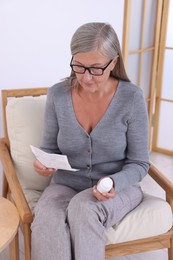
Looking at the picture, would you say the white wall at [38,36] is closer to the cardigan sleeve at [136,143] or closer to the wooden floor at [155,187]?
the cardigan sleeve at [136,143]

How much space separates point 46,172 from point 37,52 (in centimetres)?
78

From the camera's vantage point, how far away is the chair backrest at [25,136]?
1645mm

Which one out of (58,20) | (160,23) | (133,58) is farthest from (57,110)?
(160,23)

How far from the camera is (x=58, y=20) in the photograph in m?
1.97

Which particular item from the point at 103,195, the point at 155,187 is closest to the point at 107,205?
the point at 103,195

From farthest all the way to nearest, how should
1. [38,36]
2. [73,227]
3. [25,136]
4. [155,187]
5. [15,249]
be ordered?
[155,187], [38,36], [25,136], [15,249], [73,227]

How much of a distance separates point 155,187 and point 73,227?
4.37 ft

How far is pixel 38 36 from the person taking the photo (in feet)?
6.24

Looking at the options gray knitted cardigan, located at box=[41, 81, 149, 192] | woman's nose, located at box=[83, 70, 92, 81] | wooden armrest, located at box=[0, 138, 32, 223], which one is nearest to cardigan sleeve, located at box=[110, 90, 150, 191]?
gray knitted cardigan, located at box=[41, 81, 149, 192]

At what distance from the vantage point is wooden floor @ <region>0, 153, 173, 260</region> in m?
1.83

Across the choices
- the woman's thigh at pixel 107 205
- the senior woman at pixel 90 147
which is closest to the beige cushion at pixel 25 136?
the senior woman at pixel 90 147

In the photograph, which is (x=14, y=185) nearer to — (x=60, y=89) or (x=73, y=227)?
(x=73, y=227)

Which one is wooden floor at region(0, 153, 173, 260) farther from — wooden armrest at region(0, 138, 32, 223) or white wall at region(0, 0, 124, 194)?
white wall at region(0, 0, 124, 194)

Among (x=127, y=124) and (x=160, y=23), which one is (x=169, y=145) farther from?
(x=127, y=124)
